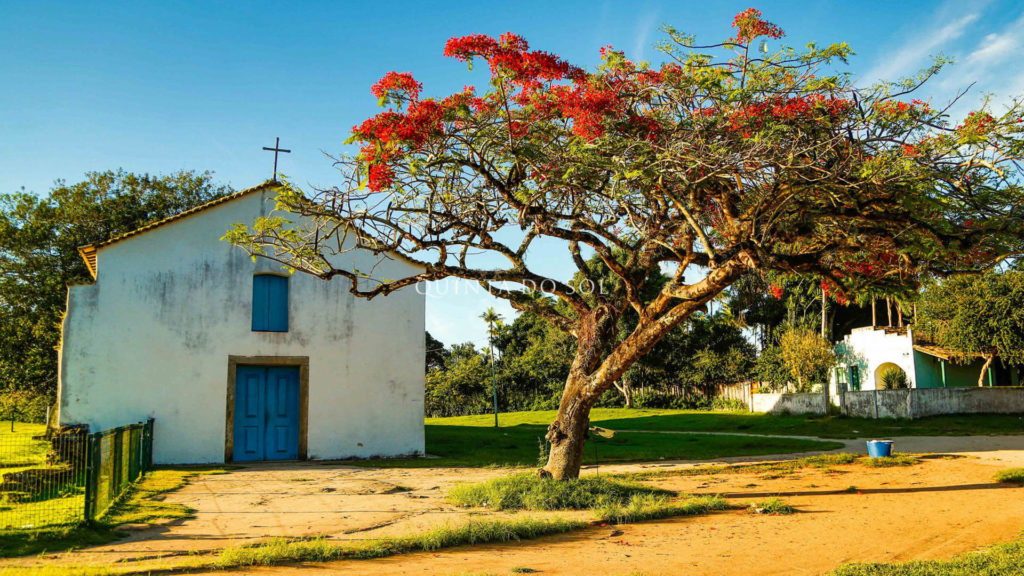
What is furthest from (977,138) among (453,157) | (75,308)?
(75,308)

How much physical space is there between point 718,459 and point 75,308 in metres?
13.6

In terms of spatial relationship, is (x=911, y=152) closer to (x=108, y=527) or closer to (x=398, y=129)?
(x=398, y=129)

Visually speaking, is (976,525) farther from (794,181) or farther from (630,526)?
(794,181)

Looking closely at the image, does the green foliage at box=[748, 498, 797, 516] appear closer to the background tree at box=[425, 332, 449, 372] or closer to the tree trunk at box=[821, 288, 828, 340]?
the tree trunk at box=[821, 288, 828, 340]

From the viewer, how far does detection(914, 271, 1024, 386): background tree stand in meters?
25.2

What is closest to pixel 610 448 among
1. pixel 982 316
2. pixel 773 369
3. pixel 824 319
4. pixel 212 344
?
pixel 212 344

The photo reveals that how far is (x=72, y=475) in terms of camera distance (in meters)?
11.1

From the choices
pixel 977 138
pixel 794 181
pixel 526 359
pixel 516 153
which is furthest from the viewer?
pixel 526 359

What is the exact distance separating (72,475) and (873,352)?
103 ft

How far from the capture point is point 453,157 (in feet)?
31.9

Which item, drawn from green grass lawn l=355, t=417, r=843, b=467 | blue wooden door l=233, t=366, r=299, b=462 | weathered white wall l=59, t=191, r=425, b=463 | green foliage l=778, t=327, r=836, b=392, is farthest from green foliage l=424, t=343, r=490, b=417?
blue wooden door l=233, t=366, r=299, b=462

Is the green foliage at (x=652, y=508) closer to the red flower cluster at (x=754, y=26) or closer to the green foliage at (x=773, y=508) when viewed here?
the green foliage at (x=773, y=508)

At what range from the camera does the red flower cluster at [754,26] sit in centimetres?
820

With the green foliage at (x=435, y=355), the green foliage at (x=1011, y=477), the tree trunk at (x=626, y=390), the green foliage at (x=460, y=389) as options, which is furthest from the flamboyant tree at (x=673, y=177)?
the green foliage at (x=435, y=355)
